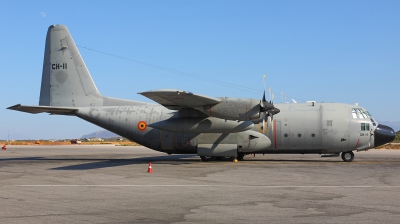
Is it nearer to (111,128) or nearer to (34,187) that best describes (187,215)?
(34,187)

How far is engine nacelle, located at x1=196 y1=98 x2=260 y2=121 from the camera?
23938 mm

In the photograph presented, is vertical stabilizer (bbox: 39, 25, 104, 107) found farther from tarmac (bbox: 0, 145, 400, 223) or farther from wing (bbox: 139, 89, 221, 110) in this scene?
tarmac (bbox: 0, 145, 400, 223)

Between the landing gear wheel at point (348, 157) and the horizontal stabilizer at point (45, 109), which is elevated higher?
the horizontal stabilizer at point (45, 109)

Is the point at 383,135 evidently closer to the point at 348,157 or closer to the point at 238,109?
the point at 348,157

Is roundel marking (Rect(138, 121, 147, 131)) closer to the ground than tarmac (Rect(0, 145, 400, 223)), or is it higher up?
higher up

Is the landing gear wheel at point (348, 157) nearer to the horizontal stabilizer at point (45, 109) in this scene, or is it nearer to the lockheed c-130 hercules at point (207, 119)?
the lockheed c-130 hercules at point (207, 119)

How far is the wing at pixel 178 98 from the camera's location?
72.5 ft

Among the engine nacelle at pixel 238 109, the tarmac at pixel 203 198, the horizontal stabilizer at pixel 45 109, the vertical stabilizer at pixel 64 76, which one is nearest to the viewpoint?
the tarmac at pixel 203 198

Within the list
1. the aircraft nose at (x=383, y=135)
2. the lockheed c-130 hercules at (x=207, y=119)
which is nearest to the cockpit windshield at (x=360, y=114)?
the lockheed c-130 hercules at (x=207, y=119)

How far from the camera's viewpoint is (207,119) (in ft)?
84.9

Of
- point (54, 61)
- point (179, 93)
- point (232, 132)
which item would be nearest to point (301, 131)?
point (232, 132)

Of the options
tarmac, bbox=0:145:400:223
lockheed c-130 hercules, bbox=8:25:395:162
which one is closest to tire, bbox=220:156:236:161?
lockheed c-130 hercules, bbox=8:25:395:162

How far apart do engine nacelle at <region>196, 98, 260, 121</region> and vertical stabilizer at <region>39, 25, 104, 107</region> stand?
386 inches

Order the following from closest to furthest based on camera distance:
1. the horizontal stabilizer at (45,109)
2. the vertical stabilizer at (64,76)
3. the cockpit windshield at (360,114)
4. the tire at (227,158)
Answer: the horizontal stabilizer at (45,109) → the cockpit windshield at (360,114) → the tire at (227,158) → the vertical stabilizer at (64,76)
